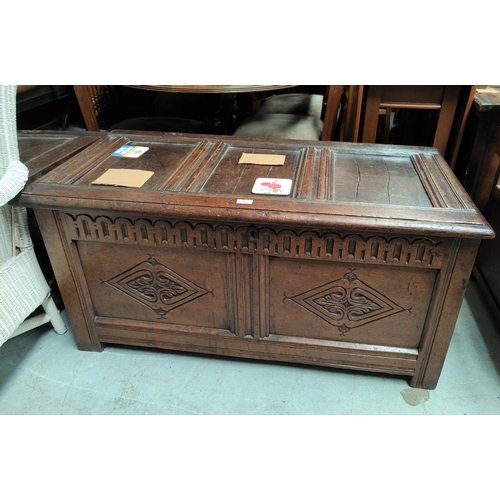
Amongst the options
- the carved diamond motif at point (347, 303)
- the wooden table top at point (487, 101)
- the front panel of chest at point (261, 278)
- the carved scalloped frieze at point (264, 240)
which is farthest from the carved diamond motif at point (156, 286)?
the wooden table top at point (487, 101)

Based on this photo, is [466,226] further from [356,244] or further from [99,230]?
[99,230]

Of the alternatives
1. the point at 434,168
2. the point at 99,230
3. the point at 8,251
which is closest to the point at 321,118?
the point at 434,168

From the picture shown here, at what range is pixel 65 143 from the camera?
1.65 meters

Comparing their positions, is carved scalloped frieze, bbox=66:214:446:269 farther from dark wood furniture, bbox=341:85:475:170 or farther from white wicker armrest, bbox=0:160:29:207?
dark wood furniture, bbox=341:85:475:170

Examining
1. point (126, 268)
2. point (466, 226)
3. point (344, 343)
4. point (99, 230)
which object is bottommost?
point (344, 343)

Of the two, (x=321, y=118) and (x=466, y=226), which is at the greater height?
(x=466, y=226)

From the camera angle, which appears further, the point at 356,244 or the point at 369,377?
the point at 369,377

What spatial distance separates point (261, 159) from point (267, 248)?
407mm

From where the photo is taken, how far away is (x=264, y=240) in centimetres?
124

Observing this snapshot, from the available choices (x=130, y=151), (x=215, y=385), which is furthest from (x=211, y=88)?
(x=215, y=385)

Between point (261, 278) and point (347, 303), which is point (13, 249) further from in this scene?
point (347, 303)

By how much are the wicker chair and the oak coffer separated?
0.27 ft

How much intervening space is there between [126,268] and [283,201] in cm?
Result: 62

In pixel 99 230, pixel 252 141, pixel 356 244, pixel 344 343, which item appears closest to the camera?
pixel 356 244
